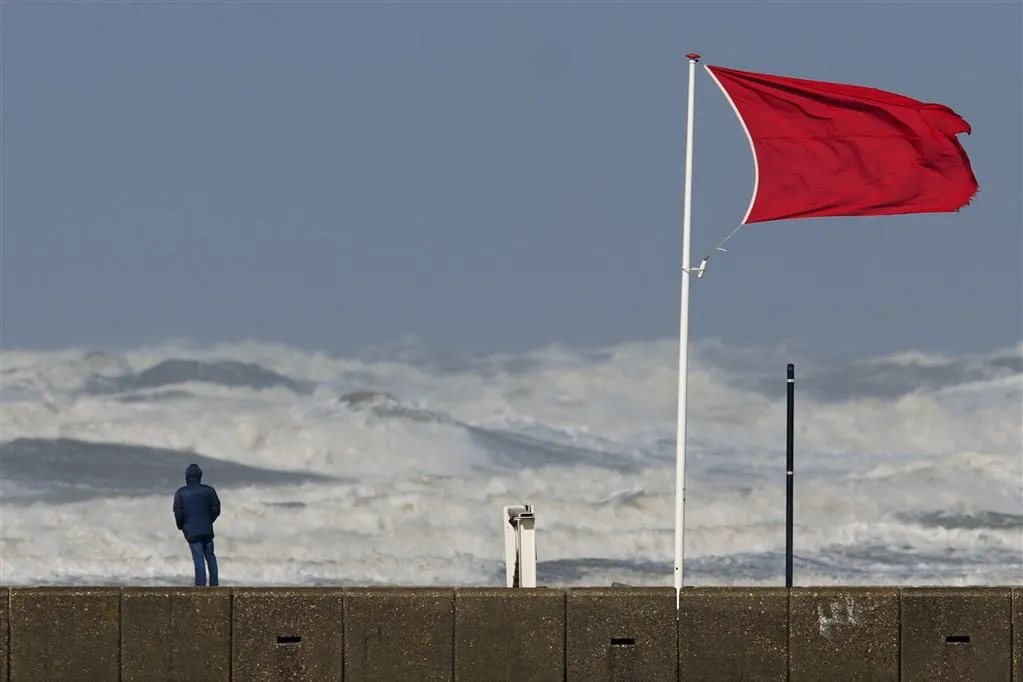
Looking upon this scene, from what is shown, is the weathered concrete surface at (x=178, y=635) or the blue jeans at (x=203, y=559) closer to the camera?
the weathered concrete surface at (x=178, y=635)

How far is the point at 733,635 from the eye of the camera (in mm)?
16188

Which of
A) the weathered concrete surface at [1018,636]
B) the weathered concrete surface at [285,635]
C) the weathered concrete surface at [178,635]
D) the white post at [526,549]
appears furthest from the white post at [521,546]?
the weathered concrete surface at [1018,636]

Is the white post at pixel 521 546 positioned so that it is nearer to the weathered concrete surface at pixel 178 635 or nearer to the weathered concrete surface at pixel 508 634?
the weathered concrete surface at pixel 508 634

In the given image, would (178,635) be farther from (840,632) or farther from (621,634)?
(840,632)

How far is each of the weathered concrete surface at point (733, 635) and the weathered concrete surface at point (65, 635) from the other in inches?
209

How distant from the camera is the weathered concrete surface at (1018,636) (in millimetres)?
16328

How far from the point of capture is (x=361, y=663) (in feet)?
53.0

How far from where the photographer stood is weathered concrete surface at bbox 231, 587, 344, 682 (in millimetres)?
16109

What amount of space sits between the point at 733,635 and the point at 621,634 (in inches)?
40.9

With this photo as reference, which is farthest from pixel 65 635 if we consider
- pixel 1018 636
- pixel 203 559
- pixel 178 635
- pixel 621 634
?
pixel 1018 636

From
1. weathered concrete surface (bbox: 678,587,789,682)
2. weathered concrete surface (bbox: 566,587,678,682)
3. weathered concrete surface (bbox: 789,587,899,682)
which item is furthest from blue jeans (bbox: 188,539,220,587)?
weathered concrete surface (bbox: 789,587,899,682)

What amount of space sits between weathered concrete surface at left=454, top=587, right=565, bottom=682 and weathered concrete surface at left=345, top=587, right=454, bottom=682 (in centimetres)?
13

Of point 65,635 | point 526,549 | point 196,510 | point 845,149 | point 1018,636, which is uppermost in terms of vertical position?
point 845,149

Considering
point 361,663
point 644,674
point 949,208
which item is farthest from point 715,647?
point 949,208
